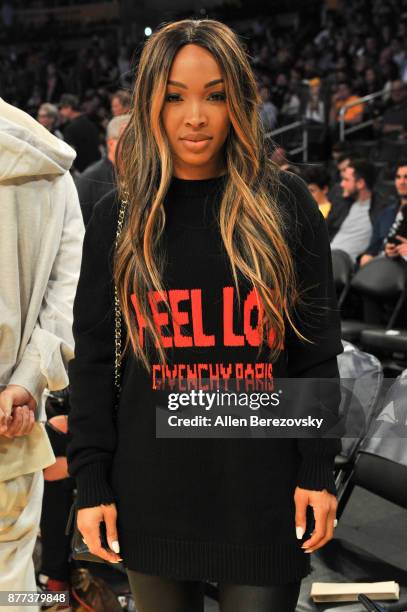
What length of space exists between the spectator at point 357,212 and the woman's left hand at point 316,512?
Result: 497 cm

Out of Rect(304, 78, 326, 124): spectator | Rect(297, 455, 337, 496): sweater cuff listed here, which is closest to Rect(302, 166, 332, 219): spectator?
Rect(304, 78, 326, 124): spectator

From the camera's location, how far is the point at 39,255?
201 centimetres

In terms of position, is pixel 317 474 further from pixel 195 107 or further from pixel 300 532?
pixel 195 107

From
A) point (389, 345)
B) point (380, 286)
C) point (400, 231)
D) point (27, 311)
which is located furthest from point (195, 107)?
point (400, 231)

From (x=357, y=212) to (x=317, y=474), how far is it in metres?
5.46

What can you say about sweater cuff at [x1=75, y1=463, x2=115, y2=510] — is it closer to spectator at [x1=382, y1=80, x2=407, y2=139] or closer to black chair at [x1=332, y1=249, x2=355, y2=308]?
black chair at [x1=332, y1=249, x2=355, y2=308]

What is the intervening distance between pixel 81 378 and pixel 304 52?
1439 centimetres

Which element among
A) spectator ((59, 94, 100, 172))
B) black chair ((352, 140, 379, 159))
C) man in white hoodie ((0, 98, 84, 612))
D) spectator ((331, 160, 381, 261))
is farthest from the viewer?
black chair ((352, 140, 379, 159))

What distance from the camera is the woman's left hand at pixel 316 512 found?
4.58 feet

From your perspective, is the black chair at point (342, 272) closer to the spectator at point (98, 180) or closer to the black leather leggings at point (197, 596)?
the spectator at point (98, 180)

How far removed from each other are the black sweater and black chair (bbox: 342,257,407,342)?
360 cm

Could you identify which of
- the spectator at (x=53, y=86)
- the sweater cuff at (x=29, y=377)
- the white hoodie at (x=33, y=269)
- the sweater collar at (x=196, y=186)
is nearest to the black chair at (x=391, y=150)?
the white hoodie at (x=33, y=269)

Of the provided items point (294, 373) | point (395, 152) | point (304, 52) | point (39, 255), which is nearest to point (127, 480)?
point (294, 373)

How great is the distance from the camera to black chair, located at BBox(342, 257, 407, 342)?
16.6 ft
